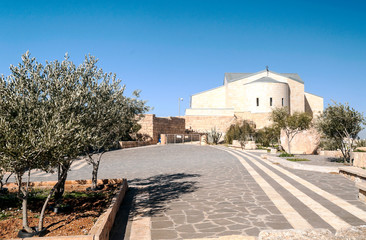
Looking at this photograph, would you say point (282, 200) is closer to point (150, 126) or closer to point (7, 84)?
point (7, 84)

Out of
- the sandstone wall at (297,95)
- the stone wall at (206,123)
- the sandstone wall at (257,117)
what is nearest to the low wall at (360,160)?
the stone wall at (206,123)

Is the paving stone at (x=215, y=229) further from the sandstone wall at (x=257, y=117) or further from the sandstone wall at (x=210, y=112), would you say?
the sandstone wall at (x=210, y=112)

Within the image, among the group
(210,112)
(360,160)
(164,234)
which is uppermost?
(210,112)

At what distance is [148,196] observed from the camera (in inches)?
314

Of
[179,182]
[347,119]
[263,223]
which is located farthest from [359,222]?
[347,119]

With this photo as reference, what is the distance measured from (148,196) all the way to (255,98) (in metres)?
55.1

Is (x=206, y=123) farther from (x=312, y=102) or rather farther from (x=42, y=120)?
(x=42, y=120)

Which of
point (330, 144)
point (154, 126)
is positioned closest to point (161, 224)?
point (330, 144)

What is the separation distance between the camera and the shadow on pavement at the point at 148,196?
5751 mm

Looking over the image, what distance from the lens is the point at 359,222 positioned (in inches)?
216

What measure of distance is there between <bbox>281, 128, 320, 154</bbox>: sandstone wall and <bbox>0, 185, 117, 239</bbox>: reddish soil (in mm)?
19261

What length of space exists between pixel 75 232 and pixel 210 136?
122 feet

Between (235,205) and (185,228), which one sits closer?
(185,228)

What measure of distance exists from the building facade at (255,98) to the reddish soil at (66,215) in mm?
49651
